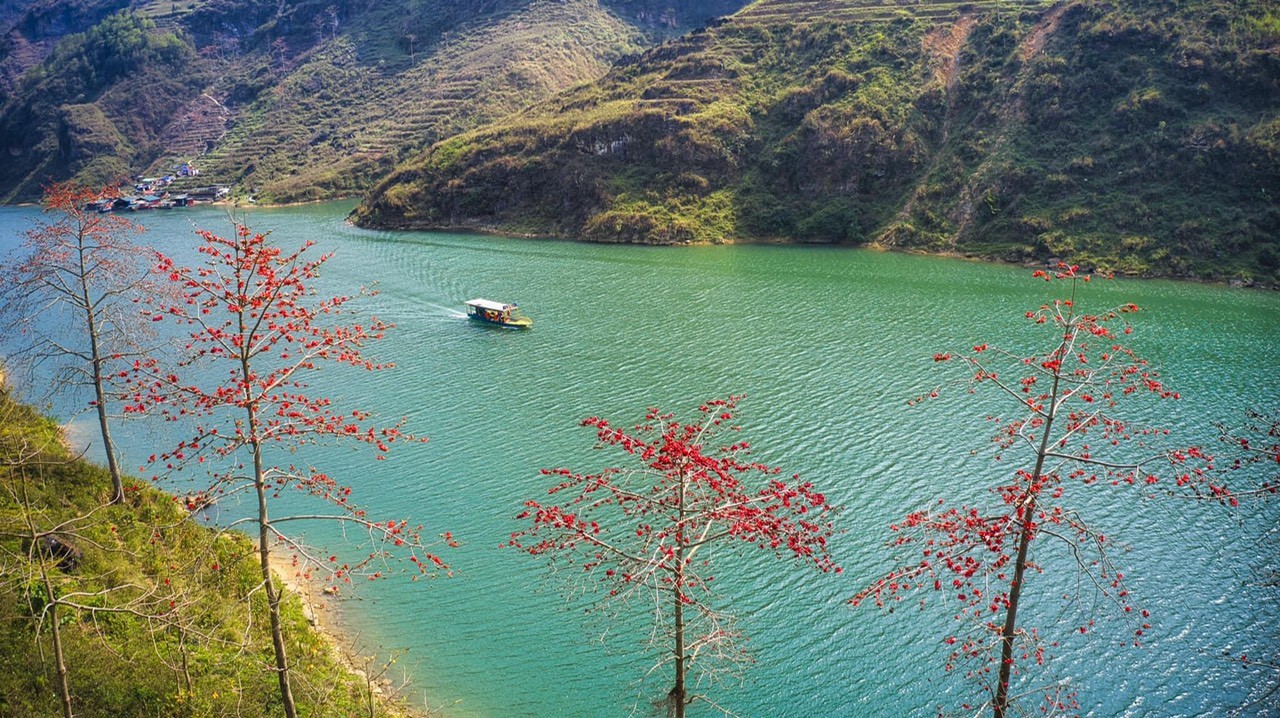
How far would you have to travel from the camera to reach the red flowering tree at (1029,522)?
36.9 feet

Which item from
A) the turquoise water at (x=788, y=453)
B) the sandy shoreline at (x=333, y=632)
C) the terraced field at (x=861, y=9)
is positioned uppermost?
the terraced field at (x=861, y=9)

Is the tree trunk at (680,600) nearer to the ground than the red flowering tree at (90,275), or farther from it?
nearer to the ground

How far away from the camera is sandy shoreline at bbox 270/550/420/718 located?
722 inches

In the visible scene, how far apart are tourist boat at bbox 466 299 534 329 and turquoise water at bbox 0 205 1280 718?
3.35 feet

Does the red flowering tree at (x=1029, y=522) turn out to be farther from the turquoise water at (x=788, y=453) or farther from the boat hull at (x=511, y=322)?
the boat hull at (x=511, y=322)

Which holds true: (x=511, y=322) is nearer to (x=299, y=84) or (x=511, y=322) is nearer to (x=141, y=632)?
(x=141, y=632)

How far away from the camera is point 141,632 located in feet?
56.3

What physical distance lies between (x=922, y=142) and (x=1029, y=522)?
7662cm

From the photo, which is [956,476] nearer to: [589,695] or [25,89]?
[589,695]

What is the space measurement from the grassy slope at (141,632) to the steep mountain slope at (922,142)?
206ft

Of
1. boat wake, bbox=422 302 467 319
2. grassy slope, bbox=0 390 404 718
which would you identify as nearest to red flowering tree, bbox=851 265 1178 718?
grassy slope, bbox=0 390 404 718

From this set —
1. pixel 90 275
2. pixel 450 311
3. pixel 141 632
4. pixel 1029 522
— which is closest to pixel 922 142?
pixel 450 311

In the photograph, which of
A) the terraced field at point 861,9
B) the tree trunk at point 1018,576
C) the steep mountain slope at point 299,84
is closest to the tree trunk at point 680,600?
the tree trunk at point 1018,576

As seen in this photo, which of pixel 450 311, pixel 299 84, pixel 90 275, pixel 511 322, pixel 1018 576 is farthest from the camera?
pixel 299 84
